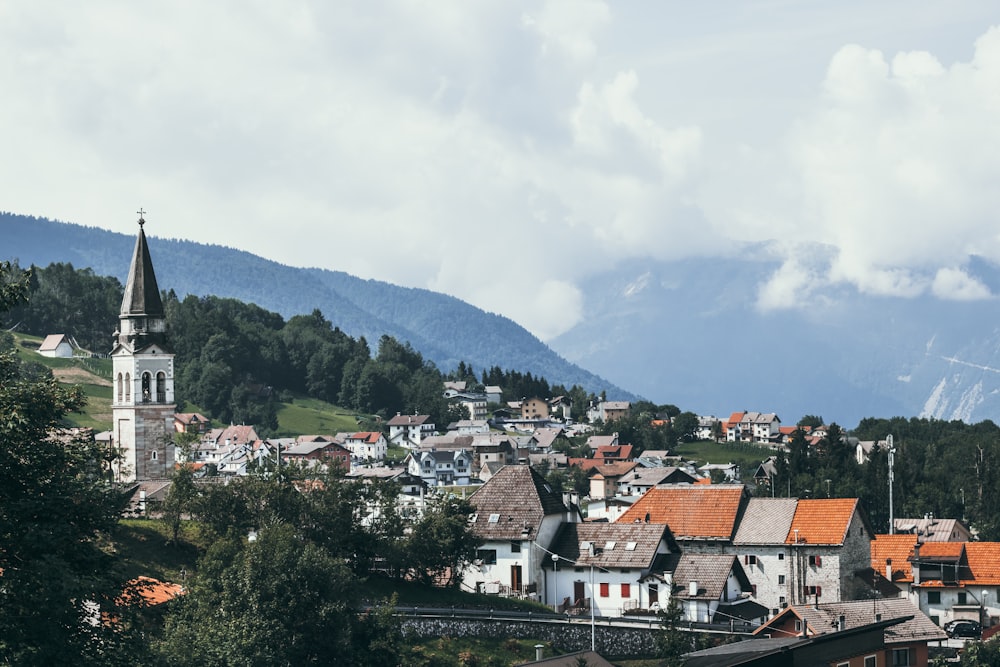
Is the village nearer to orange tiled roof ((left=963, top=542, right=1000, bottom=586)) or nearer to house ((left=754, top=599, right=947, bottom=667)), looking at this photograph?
orange tiled roof ((left=963, top=542, right=1000, bottom=586))

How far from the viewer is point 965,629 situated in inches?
3132

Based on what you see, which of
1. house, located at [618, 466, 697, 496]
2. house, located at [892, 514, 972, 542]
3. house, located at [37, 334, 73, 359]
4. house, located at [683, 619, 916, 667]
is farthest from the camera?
house, located at [37, 334, 73, 359]

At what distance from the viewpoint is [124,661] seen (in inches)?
1169

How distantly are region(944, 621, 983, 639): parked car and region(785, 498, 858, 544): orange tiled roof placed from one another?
8.04 m

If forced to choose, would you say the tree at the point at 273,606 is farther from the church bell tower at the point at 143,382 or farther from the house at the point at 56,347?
the house at the point at 56,347

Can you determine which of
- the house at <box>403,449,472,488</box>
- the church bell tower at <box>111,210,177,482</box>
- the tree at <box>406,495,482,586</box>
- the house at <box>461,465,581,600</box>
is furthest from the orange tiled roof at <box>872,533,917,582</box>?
the house at <box>403,449,472,488</box>

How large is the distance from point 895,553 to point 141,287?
162 ft

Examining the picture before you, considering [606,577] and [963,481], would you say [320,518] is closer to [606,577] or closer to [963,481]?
[606,577]

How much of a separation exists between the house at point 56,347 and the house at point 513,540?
413 feet

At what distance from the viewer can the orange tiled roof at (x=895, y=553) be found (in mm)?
87562

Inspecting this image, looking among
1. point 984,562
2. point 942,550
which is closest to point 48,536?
point 942,550

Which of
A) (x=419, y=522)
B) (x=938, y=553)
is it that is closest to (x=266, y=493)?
(x=419, y=522)

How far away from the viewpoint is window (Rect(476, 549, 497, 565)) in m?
75.6

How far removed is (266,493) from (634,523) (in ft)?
70.0
